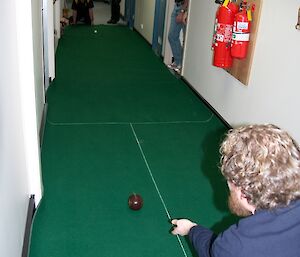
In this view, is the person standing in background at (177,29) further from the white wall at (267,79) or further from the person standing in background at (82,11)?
the person standing in background at (82,11)

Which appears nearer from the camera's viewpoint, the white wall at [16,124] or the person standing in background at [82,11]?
the white wall at [16,124]

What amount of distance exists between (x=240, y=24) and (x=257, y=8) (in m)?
0.20

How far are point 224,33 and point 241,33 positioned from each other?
0.24 m

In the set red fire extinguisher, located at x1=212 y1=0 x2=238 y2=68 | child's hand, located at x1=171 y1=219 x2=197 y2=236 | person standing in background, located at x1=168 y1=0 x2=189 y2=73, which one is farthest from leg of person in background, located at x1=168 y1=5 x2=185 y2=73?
child's hand, located at x1=171 y1=219 x2=197 y2=236

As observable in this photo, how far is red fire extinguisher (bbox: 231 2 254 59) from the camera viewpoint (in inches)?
147

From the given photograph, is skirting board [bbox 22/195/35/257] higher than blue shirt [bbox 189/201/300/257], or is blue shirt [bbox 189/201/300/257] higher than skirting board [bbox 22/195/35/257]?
blue shirt [bbox 189/201/300/257]

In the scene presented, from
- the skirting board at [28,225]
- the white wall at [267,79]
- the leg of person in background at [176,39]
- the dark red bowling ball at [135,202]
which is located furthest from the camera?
the leg of person in background at [176,39]

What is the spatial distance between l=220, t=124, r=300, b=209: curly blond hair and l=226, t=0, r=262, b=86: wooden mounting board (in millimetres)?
2695

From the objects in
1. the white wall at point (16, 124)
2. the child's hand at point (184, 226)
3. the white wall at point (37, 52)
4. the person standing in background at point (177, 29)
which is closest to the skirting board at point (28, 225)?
the white wall at point (16, 124)

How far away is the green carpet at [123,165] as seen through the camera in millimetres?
2621

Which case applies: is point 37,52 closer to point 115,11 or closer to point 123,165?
point 123,165

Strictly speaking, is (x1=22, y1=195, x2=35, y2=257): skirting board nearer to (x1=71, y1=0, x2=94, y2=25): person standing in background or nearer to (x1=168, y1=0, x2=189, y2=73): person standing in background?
(x1=168, y1=0, x2=189, y2=73): person standing in background

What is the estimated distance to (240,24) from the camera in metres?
3.73

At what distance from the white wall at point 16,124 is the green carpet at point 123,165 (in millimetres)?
382
